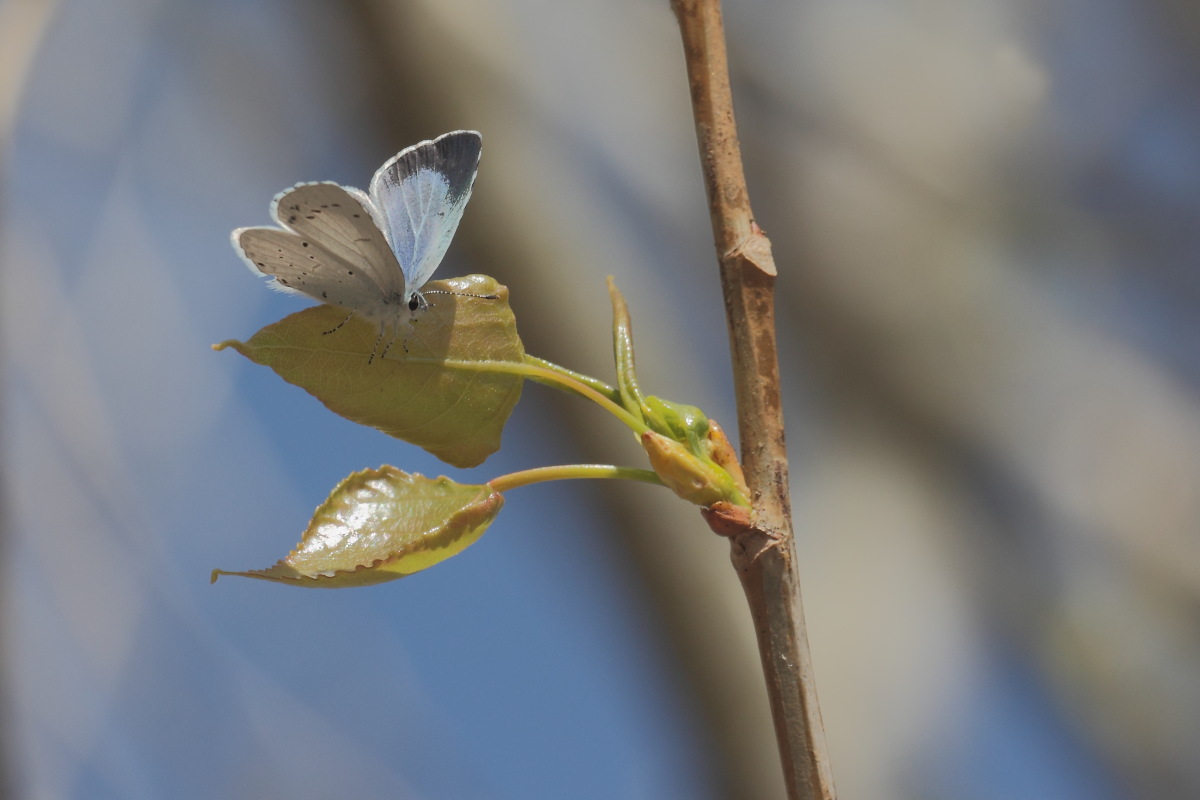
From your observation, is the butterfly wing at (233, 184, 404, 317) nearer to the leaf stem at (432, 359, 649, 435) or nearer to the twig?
the leaf stem at (432, 359, 649, 435)

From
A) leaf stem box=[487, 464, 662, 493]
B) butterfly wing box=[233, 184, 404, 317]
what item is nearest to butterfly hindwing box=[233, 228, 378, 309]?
butterfly wing box=[233, 184, 404, 317]

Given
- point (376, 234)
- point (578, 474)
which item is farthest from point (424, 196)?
point (578, 474)

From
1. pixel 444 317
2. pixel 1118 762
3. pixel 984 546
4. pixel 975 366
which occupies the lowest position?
pixel 1118 762

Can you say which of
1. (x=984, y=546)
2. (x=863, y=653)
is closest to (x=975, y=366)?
(x=984, y=546)

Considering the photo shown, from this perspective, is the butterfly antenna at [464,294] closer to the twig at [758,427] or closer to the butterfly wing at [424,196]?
Result: the butterfly wing at [424,196]

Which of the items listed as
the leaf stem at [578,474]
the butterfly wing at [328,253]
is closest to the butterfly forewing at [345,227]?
the butterfly wing at [328,253]

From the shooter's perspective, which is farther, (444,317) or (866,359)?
(866,359)

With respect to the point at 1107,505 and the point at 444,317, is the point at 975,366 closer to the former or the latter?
the point at 1107,505
